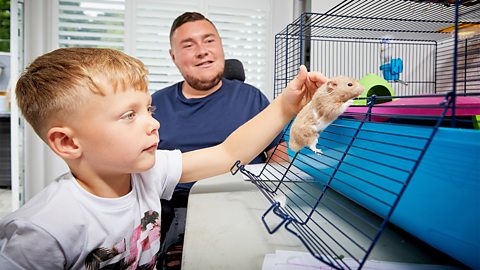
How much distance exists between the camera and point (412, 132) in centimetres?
49

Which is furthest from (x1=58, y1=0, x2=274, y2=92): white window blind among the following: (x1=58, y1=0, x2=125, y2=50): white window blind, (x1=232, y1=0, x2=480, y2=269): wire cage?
(x1=232, y1=0, x2=480, y2=269): wire cage

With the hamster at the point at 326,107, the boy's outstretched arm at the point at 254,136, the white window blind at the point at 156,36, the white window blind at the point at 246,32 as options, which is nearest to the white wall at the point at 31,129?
the white window blind at the point at 156,36

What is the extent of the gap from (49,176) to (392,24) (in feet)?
9.17

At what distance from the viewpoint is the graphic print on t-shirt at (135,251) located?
0.68 m

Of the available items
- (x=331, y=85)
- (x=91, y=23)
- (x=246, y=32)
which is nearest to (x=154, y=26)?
(x=91, y=23)

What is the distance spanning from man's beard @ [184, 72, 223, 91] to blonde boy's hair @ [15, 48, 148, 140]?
0.98 m

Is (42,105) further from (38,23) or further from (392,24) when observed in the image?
(38,23)

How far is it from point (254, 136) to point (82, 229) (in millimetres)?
502

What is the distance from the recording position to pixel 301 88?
0.85m

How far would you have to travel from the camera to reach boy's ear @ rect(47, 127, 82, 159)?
655mm

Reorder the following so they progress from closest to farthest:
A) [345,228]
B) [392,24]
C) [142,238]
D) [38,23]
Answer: [345,228], [142,238], [392,24], [38,23]

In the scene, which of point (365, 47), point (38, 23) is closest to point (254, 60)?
point (365, 47)

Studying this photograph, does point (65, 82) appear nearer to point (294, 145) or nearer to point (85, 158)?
point (85, 158)

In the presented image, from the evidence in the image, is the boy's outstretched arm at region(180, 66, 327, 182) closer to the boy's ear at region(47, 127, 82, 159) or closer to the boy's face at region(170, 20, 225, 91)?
the boy's ear at region(47, 127, 82, 159)
